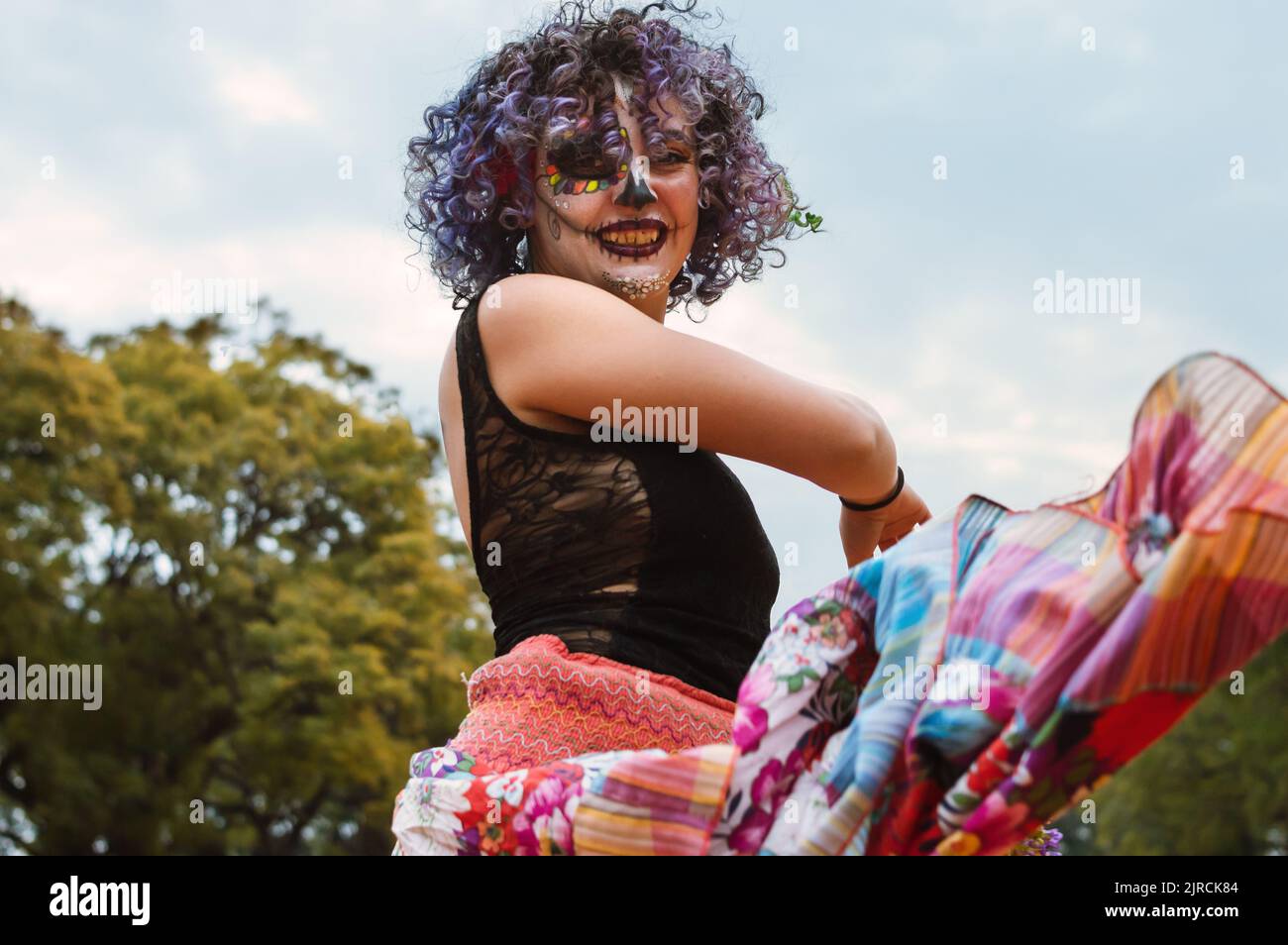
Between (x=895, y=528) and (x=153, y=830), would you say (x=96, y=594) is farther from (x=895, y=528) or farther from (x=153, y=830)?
(x=895, y=528)

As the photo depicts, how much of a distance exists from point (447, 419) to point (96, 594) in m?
21.1

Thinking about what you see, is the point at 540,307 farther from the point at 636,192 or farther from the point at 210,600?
the point at 210,600

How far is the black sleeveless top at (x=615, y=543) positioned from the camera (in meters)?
2.63

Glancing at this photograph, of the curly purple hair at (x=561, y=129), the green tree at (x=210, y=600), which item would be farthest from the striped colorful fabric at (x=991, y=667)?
the green tree at (x=210, y=600)

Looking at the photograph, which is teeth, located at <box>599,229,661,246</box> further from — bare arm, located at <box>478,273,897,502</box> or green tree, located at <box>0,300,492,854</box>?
green tree, located at <box>0,300,492,854</box>

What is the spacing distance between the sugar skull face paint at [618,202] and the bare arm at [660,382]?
26 centimetres
